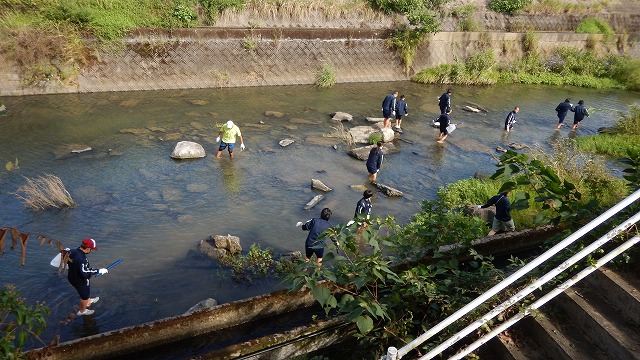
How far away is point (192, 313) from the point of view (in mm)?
6676

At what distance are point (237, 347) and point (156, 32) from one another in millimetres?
16263

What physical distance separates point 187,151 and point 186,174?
1096mm

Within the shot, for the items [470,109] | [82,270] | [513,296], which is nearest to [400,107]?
[470,109]

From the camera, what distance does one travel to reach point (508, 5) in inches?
1102

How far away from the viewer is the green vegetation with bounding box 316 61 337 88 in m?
21.8

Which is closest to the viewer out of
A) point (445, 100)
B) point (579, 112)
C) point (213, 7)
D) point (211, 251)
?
point (211, 251)

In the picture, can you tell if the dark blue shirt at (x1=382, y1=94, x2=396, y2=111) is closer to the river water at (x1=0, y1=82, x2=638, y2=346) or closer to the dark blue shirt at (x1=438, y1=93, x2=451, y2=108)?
the river water at (x1=0, y1=82, x2=638, y2=346)

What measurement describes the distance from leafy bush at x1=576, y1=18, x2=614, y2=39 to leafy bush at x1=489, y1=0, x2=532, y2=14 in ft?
13.0

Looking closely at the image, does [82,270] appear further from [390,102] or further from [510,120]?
[510,120]

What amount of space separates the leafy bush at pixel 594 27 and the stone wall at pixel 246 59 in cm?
733

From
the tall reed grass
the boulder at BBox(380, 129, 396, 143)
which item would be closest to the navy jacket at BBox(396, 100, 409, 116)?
the boulder at BBox(380, 129, 396, 143)

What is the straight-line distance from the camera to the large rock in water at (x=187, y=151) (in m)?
13.6

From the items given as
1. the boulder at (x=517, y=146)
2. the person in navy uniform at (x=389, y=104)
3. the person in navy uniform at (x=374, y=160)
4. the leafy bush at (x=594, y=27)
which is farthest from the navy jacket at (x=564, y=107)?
the leafy bush at (x=594, y=27)

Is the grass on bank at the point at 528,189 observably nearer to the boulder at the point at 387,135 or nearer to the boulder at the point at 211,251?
the boulder at the point at 387,135
